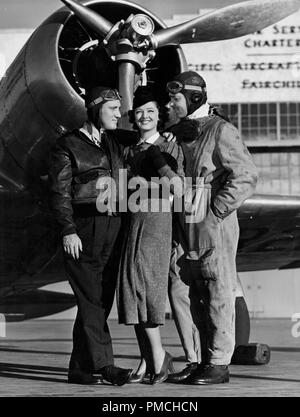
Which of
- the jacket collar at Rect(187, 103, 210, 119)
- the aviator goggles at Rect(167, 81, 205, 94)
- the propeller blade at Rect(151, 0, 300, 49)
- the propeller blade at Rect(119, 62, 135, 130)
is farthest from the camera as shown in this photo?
the propeller blade at Rect(151, 0, 300, 49)

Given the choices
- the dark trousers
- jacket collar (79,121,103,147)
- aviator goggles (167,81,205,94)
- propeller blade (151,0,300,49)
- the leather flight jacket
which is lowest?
the dark trousers

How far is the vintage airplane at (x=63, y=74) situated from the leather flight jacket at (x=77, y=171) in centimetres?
140

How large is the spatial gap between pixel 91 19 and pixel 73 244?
2.70 m

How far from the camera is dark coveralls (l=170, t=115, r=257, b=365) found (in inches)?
211

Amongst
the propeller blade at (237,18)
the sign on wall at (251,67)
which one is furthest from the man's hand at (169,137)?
the sign on wall at (251,67)

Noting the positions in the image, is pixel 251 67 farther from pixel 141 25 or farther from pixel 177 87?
pixel 177 87

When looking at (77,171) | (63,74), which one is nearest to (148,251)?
(77,171)

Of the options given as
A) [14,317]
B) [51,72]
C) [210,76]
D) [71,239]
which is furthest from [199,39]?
[210,76]

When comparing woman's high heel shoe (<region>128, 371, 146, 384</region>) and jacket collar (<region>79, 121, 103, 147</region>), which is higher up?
jacket collar (<region>79, 121, 103, 147</region>)

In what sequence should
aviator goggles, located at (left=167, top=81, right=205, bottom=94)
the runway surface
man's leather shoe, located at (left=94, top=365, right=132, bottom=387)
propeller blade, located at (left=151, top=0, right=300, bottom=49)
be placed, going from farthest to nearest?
propeller blade, located at (left=151, top=0, right=300, bottom=49)
aviator goggles, located at (left=167, top=81, right=205, bottom=94)
man's leather shoe, located at (left=94, top=365, right=132, bottom=387)
the runway surface

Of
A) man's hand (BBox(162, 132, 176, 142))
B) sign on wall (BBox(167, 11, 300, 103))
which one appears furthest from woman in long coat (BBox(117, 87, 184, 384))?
sign on wall (BBox(167, 11, 300, 103))

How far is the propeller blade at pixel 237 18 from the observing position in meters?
7.92

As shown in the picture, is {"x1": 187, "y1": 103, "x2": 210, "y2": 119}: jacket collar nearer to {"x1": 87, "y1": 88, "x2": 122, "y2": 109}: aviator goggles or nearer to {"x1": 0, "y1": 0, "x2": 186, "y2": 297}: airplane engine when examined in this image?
{"x1": 87, "y1": 88, "x2": 122, "y2": 109}: aviator goggles

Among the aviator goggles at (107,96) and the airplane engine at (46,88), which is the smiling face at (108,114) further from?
the airplane engine at (46,88)
